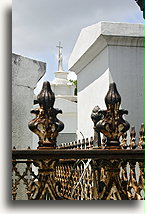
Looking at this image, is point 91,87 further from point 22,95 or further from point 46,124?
point 46,124

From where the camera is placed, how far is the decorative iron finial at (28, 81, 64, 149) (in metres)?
1.43

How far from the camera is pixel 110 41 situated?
4.04 metres

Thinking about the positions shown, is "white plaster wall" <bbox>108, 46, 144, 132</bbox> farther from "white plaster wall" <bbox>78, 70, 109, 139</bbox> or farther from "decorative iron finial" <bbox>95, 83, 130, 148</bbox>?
"decorative iron finial" <bbox>95, 83, 130, 148</bbox>

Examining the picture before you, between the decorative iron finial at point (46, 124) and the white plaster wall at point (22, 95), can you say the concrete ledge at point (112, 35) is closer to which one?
the white plaster wall at point (22, 95)

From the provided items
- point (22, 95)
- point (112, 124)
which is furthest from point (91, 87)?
point (112, 124)

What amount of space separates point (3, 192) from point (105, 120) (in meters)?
0.51

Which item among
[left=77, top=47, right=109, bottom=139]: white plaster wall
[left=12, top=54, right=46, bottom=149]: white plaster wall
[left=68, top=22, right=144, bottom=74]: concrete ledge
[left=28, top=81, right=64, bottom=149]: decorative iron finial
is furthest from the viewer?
[left=77, top=47, right=109, bottom=139]: white plaster wall

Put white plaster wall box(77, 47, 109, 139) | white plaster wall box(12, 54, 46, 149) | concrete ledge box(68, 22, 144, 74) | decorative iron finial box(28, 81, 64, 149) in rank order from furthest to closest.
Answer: white plaster wall box(77, 47, 109, 139) → concrete ledge box(68, 22, 144, 74) → white plaster wall box(12, 54, 46, 149) → decorative iron finial box(28, 81, 64, 149)

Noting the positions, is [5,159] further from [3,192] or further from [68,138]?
[68,138]

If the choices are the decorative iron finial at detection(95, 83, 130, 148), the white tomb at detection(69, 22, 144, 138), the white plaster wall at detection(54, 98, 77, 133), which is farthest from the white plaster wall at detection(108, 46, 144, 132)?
the white plaster wall at detection(54, 98, 77, 133)

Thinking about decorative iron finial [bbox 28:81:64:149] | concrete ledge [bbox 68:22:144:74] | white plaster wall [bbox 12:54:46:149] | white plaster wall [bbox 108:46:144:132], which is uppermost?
→ concrete ledge [bbox 68:22:144:74]

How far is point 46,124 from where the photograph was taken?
1.43 m

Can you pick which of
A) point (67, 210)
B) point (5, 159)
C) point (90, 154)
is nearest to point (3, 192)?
point (5, 159)

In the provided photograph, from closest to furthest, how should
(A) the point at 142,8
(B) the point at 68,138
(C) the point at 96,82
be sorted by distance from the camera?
(A) the point at 142,8
(C) the point at 96,82
(B) the point at 68,138
